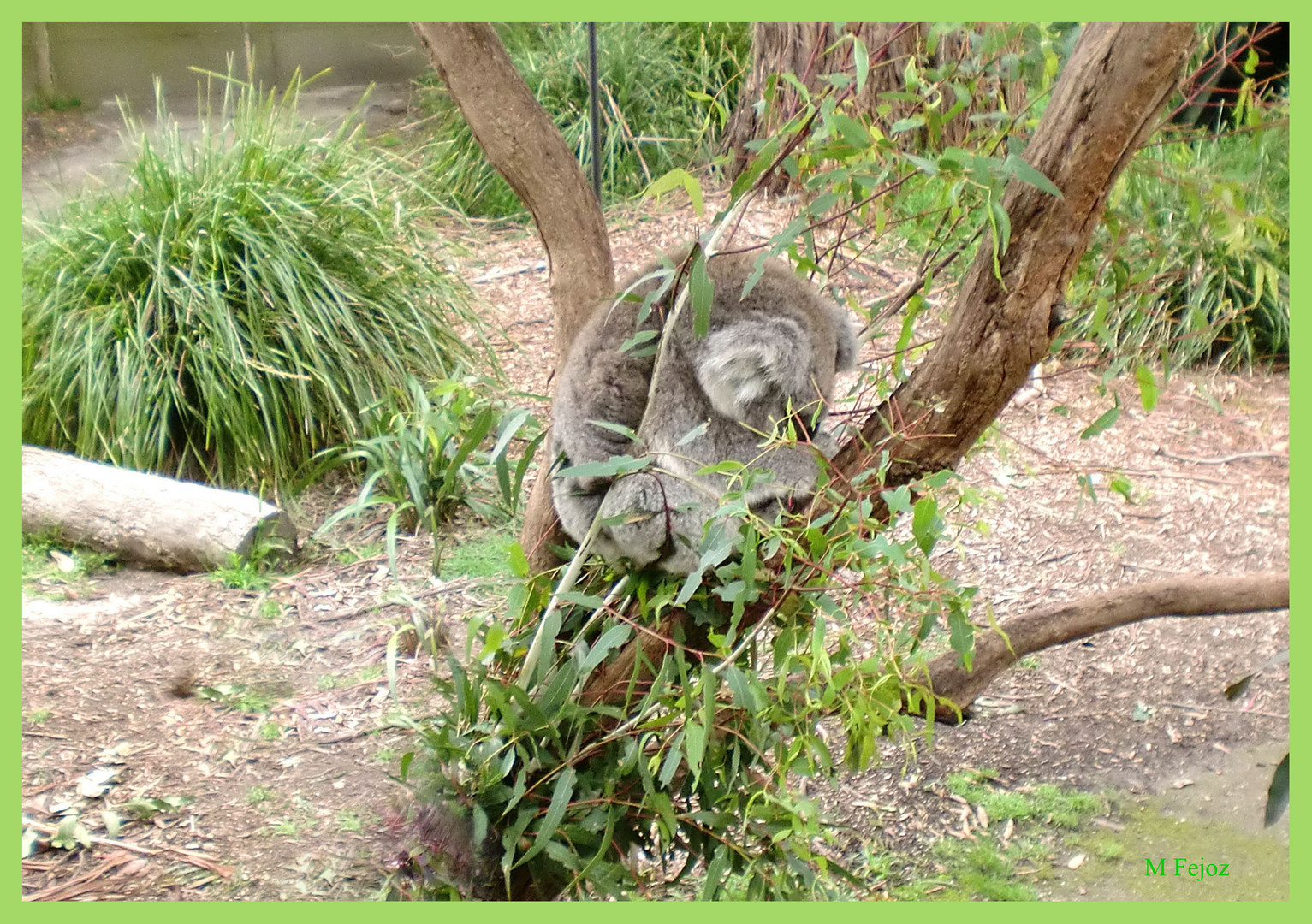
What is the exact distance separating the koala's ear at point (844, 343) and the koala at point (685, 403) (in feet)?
0.39

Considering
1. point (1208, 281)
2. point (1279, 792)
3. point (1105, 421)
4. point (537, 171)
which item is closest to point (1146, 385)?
point (1105, 421)

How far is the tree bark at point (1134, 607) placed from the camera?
2391 millimetres

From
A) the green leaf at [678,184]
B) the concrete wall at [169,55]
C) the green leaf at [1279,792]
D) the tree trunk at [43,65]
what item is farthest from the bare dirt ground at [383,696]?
the tree trunk at [43,65]

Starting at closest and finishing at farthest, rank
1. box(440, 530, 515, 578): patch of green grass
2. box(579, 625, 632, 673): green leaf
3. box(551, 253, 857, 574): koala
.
A: box(579, 625, 632, 673): green leaf → box(551, 253, 857, 574): koala → box(440, 530, 515, 578): patch of green grass

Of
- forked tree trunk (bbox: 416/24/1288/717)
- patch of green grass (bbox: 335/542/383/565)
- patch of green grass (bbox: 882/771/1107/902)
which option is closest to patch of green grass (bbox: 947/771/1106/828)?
patch of green grass (bbox: 882/771/1107/902)

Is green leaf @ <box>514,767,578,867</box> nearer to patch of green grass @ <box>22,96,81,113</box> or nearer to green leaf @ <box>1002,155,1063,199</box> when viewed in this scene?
green leaf @ <box>1002,155,1063,199</box>

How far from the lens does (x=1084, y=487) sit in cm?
199

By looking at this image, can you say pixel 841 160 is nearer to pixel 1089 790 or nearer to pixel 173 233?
pixel 1089 790

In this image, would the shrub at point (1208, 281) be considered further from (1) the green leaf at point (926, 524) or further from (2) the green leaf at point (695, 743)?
(2) the green leaf at point (695, 743)

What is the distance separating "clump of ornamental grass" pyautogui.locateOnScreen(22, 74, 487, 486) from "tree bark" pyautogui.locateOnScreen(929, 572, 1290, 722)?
8.87 ft

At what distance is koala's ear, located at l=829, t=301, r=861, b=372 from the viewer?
248cm

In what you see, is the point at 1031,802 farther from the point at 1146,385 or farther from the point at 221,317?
the point at 221,317

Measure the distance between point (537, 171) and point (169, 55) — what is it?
500 cm

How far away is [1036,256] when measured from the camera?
5.57 feet
